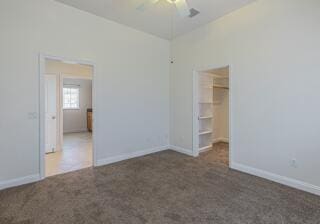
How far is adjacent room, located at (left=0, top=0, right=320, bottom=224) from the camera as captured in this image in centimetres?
245

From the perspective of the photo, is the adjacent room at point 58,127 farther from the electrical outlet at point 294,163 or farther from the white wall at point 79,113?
the electrical outlet at point 294,163

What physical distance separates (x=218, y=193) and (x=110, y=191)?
162 cm

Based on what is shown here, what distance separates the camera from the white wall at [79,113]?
8344 millimetres

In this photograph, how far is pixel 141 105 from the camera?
4.60 meters

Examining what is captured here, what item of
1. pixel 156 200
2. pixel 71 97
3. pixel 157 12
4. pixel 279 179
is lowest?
pixel 156 200

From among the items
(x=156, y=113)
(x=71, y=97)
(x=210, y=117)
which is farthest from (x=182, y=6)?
(x=71, y=97)

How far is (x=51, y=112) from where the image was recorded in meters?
4.84

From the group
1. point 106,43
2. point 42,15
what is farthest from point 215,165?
point 42,15

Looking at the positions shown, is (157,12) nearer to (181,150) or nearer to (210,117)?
(210,117)

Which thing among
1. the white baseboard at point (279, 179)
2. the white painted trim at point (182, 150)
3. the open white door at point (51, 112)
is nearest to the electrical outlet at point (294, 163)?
the white baseboard at point (279, 179)

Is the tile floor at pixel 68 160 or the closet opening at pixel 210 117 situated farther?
the closet opening at pixel 210 117

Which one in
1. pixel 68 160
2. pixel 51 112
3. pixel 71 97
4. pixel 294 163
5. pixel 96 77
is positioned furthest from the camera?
pixel 71 97

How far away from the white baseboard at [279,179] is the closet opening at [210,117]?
41 cm

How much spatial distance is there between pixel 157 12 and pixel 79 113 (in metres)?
6.62
